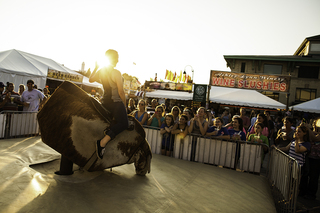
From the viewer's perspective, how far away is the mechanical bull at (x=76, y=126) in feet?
11.2

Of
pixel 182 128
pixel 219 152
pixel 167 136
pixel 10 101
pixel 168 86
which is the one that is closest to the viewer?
pixel 219 152

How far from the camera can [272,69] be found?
29.7 metres

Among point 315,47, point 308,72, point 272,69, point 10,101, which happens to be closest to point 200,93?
point 10,101

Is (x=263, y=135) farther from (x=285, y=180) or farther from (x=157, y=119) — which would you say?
(x=157, y=119)

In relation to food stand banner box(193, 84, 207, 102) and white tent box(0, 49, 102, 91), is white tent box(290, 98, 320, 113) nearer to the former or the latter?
food stand banner box(193, 84, 207, 102)

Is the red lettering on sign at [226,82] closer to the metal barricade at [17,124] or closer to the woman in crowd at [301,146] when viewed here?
the woman in crowd at [301,146]

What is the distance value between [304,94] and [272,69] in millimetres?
4977

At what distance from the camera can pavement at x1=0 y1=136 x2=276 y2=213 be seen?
9.09 ft

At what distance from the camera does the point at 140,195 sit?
335 cm

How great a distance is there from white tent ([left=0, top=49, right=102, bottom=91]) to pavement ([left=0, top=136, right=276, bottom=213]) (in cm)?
975

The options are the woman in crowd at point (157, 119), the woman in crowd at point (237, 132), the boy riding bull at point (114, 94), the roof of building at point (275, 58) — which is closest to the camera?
the boy riding bull at point (114, 94)

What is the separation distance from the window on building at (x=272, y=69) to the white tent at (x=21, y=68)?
26.2m

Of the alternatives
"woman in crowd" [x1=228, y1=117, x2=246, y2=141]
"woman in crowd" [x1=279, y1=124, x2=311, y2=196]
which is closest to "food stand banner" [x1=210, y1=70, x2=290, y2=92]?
"woman in crowd" [x1=228, y1=117, x2=246, y2=141]

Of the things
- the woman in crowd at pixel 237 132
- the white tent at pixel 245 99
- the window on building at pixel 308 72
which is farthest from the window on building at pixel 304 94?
the woman in crowd at pixel 237 132
